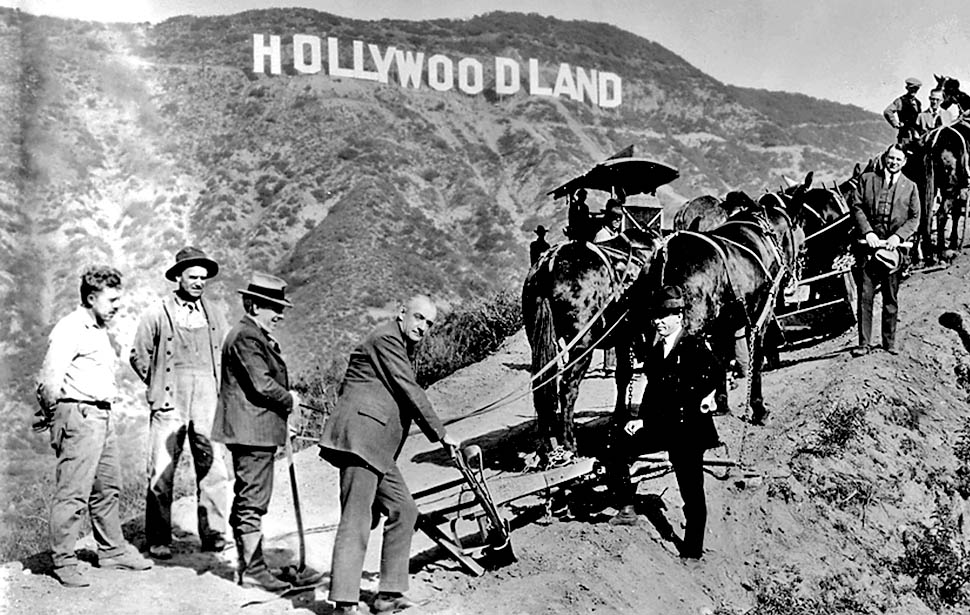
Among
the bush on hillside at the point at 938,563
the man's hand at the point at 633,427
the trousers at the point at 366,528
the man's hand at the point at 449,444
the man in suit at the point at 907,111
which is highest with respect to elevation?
the man in suit at the point at 907,111

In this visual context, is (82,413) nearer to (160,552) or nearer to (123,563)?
(123,563)

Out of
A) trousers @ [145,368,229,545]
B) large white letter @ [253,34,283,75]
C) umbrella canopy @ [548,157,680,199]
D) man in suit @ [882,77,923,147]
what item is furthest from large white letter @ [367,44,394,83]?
trousers @ [145,368,229,545]

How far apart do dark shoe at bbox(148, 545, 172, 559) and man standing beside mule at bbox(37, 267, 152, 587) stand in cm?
31

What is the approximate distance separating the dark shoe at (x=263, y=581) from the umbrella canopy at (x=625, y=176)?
20.8ft

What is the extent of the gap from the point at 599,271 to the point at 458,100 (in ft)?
152

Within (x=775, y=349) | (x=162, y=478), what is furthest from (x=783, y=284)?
(x=162, y=478)

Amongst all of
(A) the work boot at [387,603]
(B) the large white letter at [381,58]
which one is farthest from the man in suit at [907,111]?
(B) the large white letter at [381,58]

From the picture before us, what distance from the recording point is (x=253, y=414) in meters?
5.39

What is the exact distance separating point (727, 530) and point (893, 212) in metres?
5.06

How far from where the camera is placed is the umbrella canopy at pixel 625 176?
1048cm

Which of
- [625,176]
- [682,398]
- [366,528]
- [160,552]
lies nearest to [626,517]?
[682,398]

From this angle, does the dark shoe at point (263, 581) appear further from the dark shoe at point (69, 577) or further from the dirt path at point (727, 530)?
the dark shoe at point (69, 577)

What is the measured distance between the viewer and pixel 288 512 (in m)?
7.78

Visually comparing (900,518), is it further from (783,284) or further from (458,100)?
(458,100)
